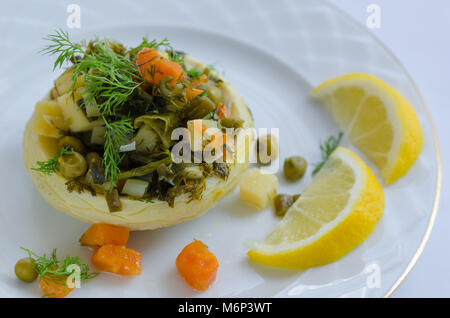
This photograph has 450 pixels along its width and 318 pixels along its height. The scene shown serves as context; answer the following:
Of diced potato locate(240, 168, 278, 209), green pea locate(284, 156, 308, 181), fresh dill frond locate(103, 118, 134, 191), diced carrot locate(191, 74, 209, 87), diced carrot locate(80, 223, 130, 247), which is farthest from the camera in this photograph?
green pea locate(284, 156, 308, 181)

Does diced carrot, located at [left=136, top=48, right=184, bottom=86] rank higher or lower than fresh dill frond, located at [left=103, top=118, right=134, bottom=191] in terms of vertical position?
higher

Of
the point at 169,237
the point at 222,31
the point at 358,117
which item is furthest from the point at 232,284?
the point at 222,31

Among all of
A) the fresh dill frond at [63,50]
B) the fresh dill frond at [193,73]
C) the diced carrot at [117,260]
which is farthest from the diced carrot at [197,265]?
the fresh dill frond at [63,50]

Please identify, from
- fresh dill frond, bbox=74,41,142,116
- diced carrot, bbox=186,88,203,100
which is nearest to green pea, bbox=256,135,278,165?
diced carrot, bbox=186,88,203,100

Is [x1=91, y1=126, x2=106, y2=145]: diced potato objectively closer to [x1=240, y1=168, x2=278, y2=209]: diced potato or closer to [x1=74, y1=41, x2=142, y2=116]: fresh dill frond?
[x1=74, y1=41, x2=142, y2=116]: fresh dill frond

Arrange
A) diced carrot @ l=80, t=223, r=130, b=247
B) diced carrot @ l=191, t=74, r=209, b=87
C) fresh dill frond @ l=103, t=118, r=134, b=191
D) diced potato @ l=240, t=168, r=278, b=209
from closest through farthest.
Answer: fresh dill frond @ l=103, t=118, r=134, b=191
diced carrot @ l=80, t=223, r=130, b=247
diced carrot @ l=191, t=74, r=209, b=87
diced potato @ l=240, t=168, r=278, b=209

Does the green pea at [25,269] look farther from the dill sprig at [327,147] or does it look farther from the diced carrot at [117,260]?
the dill sprig at [327,147]
